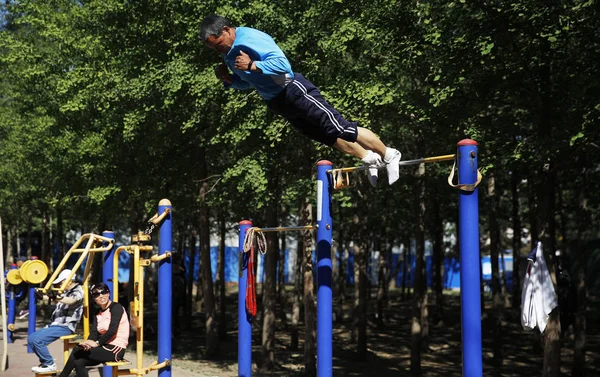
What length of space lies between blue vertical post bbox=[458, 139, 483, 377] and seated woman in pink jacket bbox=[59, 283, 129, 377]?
487cm

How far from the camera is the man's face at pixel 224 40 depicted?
6020 millimetres

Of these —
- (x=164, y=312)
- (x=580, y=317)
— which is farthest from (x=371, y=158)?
(x=580, y=317)

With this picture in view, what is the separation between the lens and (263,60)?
5984mm

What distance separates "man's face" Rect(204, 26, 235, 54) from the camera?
19.7 ft

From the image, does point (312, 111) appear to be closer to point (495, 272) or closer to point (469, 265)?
point (469, 265)

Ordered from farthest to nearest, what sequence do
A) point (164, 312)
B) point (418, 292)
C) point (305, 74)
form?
point (418, 292), point (305, 74), point (164, 312)

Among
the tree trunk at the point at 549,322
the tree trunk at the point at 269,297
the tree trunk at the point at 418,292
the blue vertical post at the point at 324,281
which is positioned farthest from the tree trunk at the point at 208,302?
the blue vertical post at the point at 324,281

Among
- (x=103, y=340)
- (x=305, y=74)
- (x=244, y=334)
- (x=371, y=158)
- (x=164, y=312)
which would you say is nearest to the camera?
(x=371, y=158)

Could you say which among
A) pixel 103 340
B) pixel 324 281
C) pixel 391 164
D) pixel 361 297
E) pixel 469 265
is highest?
pixel 391 164

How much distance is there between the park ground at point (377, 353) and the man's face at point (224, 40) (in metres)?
9.06

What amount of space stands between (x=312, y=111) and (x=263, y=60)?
0.69 metres

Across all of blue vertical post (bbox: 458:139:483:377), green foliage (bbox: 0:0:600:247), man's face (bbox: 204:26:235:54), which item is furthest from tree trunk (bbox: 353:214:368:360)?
man's face (bbox: 204:26:235:54)

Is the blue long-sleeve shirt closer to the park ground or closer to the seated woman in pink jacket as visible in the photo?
the seated woman in pink jacket

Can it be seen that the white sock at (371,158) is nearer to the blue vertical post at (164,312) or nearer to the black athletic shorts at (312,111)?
the black athletic shorts at (312,111)
